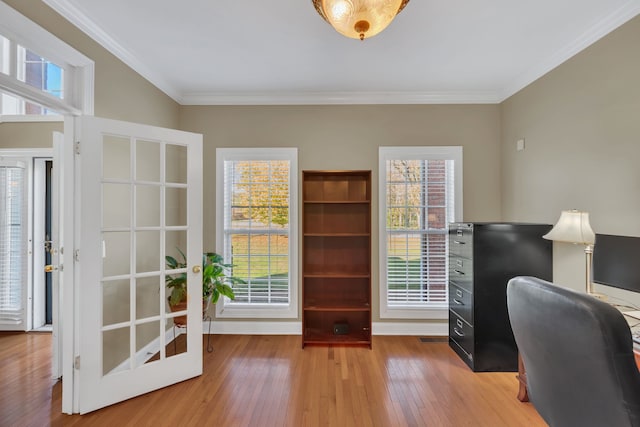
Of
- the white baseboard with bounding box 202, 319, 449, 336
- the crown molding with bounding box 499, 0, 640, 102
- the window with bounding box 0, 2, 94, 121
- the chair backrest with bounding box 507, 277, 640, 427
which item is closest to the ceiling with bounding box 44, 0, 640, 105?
the crown molding with bounding box 499, 0, 640, 102

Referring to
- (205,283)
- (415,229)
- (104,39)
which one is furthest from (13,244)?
(415,229)

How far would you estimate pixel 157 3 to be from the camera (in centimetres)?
196

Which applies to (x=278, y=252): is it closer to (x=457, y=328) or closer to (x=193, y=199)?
(x=193, y=199)

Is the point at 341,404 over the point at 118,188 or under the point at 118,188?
under

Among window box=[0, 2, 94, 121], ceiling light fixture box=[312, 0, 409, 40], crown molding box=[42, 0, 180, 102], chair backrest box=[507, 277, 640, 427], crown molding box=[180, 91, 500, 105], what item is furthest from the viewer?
crown molding box=[180, 91, 500, 105]

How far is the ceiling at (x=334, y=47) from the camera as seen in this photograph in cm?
202

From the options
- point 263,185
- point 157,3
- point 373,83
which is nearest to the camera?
point 157,3

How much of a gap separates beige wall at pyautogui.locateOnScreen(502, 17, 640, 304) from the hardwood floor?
4.11 ft

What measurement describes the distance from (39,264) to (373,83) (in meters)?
4.36

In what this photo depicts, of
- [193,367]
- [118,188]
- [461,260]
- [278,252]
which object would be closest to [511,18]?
[461,260]

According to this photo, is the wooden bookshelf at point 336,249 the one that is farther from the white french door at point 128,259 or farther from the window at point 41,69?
the window at point 41,69

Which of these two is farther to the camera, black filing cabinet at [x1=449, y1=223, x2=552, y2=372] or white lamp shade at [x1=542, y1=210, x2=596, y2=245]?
black filing cabinet at [x1=449, y1=223, x2=552, y2=372]

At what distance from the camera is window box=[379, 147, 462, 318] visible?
344 cm

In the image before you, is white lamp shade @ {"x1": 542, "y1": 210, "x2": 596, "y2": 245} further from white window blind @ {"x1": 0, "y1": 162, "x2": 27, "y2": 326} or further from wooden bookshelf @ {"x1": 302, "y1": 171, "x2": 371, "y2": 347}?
white window blind @ {"x1": 0, "y1": 162, "x2": 27, "y2": 326}
